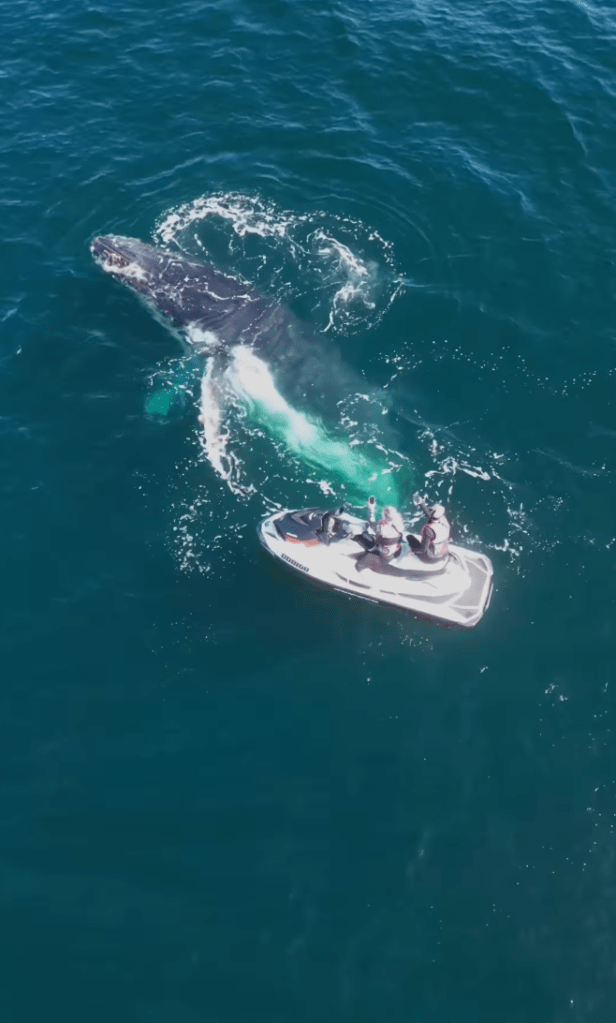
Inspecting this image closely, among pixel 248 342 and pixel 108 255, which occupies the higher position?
pixel 108 255

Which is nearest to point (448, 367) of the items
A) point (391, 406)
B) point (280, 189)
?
point (391, 406)

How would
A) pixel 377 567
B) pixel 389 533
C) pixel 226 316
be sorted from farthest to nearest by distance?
1. pixel 226 316
2. pixel 377 567
3. pixel 389 533

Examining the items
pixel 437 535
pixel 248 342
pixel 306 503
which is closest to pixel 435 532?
pixel 437 535

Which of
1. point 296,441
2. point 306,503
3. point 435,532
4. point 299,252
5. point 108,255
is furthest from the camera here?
point 299,252

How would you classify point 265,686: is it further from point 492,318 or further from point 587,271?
point 587,271

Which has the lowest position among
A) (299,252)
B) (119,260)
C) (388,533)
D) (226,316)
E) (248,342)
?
(388,533)

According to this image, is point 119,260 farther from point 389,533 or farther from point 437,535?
point 437,535

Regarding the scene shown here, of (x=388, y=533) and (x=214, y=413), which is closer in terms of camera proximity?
(x=388, y=533)
